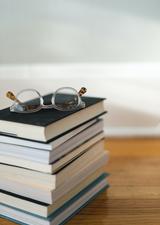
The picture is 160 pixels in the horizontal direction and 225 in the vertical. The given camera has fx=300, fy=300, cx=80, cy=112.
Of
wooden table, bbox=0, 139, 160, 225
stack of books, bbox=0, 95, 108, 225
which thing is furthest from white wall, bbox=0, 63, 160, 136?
stack of books, bbox=0, 95, 108, 225

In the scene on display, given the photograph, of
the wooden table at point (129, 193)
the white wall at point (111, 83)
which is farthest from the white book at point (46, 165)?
the white wall at point (111, 83)

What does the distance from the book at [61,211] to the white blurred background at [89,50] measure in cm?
46

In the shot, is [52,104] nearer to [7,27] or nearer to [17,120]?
[17,120]

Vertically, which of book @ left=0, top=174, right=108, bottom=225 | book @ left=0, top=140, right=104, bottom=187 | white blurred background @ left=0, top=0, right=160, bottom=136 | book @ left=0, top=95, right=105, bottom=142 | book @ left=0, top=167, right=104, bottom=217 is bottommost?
book @ left=0, top=174, right=108, bottom=225

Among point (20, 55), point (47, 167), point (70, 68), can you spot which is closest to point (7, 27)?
point (20, 55)

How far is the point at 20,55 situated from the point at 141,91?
43 centimetres

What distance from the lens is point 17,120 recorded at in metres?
0.53

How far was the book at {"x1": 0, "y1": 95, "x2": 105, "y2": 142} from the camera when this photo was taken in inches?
19.9

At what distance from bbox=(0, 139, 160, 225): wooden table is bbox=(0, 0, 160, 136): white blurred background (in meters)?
0.21

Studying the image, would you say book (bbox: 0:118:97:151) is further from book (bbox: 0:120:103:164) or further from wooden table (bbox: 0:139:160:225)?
wooden table (bbox: 0:139:160:225)

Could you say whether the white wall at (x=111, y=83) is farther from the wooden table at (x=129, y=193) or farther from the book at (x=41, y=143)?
the book at (x=41, y=143)

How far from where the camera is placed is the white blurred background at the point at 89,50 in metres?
0.98

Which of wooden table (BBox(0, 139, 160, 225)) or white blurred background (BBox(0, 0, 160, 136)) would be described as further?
white blurred background (BBox(0, 0, 160, 136))

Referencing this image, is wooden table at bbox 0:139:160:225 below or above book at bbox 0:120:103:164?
below
